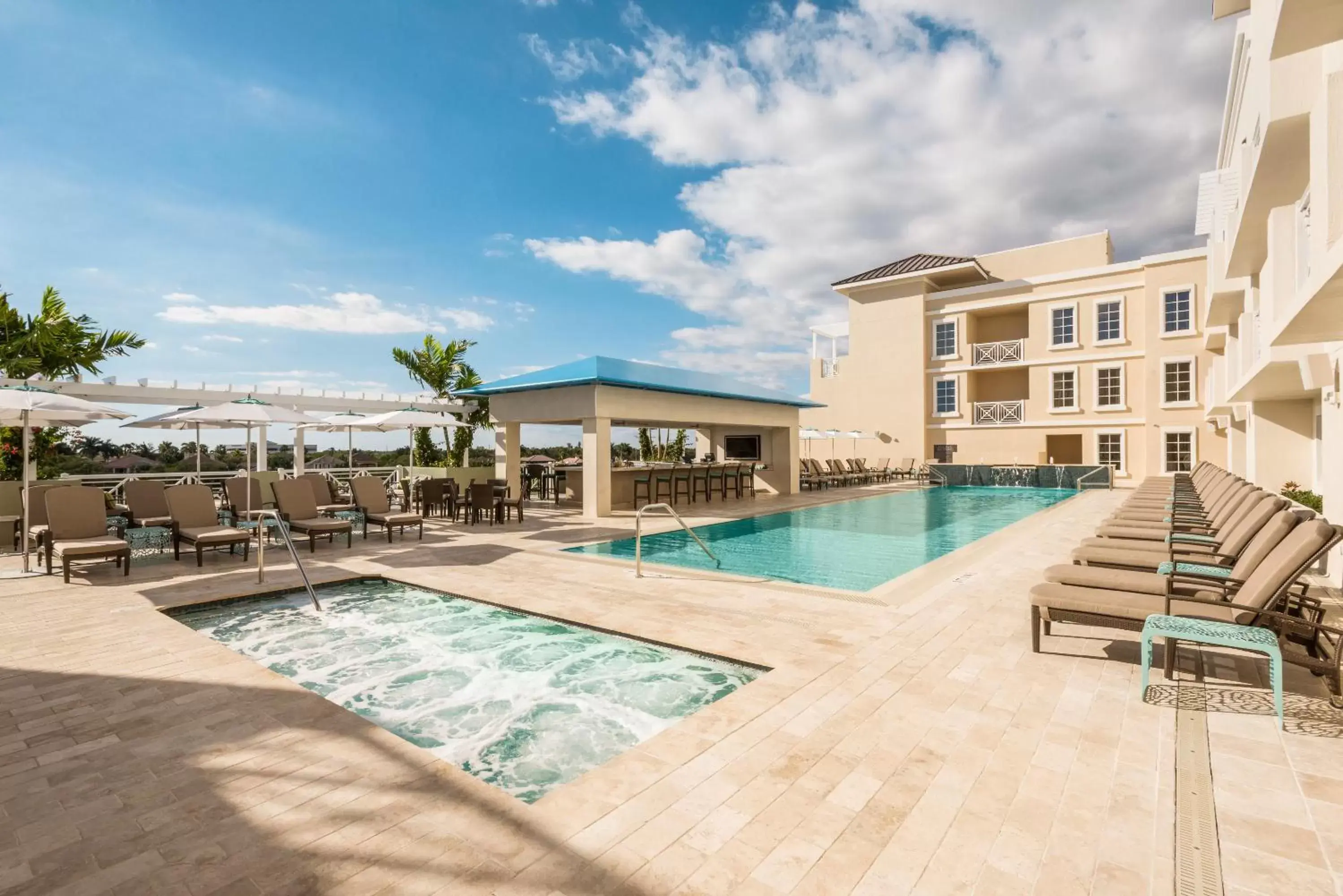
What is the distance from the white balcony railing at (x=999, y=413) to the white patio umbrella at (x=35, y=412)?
30256 millimetres

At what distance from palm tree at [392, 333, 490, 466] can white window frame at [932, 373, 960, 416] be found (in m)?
21.5

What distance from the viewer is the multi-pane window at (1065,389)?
1057 inches

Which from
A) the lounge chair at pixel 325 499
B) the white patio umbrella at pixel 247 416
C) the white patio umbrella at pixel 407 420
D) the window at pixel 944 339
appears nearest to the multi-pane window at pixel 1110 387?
the window at pixel 944 339

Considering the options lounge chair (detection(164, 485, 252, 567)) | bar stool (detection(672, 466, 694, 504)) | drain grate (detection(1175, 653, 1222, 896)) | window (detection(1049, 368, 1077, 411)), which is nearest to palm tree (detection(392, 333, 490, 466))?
bar stool (detection(672, 466, 694, 504))

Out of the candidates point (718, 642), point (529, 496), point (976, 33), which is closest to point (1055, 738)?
point (718, 642)

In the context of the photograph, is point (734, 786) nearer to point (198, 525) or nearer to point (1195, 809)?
point (1195, 809)

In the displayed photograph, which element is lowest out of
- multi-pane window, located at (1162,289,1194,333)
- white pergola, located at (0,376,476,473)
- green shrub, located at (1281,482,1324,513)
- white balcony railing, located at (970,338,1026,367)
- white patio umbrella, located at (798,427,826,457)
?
green shrub, located at (1281,482,1324,513)

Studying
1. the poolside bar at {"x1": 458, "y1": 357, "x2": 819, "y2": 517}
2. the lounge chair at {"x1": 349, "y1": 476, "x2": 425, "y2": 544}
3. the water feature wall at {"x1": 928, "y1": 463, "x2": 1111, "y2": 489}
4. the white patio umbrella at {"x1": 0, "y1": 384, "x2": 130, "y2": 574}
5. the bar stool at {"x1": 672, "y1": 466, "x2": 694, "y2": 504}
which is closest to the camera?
the white patio umbrella at {"x1": 0, "y1": 384, "x2": 130, "y2": 574}

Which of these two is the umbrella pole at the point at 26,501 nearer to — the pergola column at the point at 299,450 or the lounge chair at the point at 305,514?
the lounge chair at the point at 305,514

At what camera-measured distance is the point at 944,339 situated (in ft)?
98.5

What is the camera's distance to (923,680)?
4.26 m

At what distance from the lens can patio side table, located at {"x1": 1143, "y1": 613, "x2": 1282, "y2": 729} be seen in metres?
3.60

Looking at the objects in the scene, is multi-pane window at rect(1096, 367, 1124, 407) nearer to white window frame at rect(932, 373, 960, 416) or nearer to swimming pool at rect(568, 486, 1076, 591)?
white window frame at rect(932, 373, 960, 416)

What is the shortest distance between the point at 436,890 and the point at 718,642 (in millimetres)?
3254
